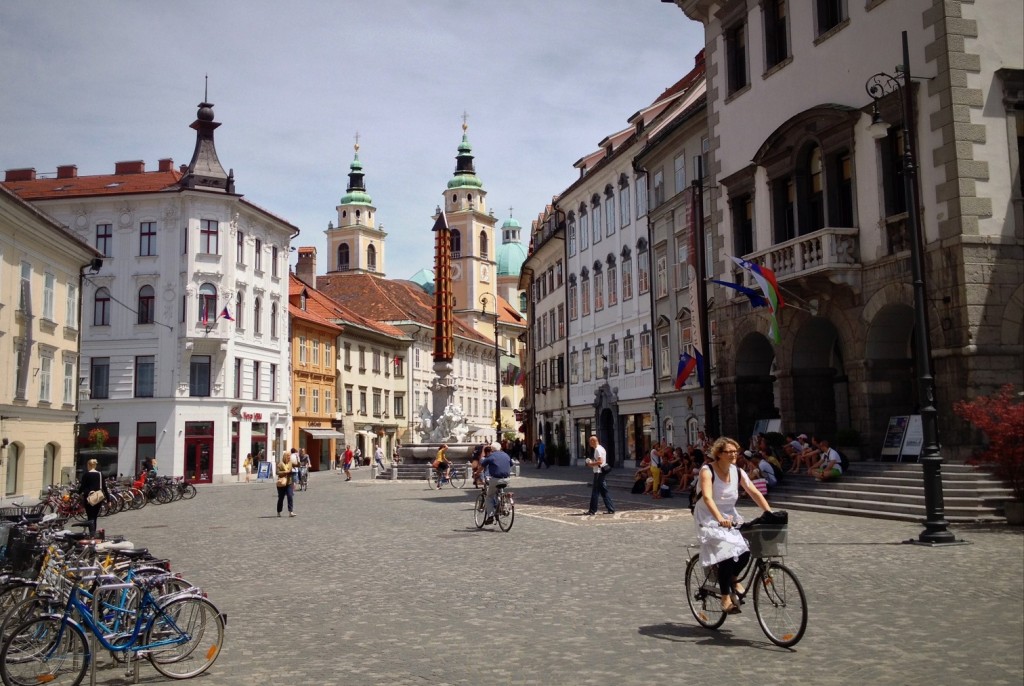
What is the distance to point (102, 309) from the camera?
53375 millimetres

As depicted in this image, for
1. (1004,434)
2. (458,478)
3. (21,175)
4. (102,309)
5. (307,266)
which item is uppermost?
(21,175)

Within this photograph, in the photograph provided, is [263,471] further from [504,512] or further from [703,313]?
[504,512]

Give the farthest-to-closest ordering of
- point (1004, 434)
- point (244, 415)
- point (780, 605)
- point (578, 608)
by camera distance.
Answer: point (244, 415), point (1004, 434), point (578, 608), point (780, 605)

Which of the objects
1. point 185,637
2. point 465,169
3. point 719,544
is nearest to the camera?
point 185,637

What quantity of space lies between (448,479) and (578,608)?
→ 1153 inches

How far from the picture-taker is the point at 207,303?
5338 centimetres

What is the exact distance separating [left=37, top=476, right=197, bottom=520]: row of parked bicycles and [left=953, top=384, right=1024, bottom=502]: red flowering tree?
20.0 meters

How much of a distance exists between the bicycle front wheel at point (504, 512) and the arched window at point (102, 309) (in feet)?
130

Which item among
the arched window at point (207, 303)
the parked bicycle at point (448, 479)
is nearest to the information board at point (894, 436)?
the parked bicycle at point (448, 479)

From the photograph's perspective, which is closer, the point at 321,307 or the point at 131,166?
the point at 131,166

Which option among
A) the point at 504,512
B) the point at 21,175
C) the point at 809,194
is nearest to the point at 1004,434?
the point at 504,512

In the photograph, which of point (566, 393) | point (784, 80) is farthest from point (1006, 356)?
point (566, 393)

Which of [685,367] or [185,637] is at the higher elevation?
[685,367]

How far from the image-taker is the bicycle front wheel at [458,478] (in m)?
40.4
